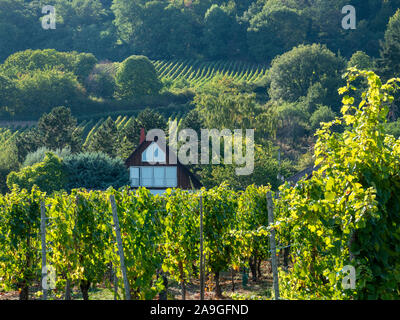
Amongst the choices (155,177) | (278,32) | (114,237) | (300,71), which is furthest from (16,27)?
(114,237)

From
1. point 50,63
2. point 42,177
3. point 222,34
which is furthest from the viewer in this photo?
point 222,34

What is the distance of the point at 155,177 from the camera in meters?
43.4

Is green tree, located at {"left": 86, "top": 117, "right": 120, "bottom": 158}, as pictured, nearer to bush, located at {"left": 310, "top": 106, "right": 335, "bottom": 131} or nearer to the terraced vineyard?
bush, located at {"left": 310, "top": 106, "right": 335, "bottom": 131}

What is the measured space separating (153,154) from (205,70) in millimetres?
63611

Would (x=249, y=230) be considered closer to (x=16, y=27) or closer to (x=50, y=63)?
(x=50, y=63)

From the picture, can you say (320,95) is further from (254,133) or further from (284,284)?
(284,284)

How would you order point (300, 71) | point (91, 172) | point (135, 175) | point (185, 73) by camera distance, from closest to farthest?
point (91, 172)
point (135, 175)
point (300, 71)
point (185, 73)

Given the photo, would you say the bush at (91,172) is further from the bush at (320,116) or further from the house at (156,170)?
the bush at (320,116)

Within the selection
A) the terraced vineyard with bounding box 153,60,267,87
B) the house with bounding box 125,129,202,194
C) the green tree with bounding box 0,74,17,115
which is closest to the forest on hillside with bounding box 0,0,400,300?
the green tree with bounding box 0,74,17,115

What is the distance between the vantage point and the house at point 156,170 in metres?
43.1

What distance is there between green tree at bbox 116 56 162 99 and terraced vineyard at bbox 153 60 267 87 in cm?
1214

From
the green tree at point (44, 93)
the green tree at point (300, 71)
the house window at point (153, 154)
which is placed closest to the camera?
the house window at point (153, 154)

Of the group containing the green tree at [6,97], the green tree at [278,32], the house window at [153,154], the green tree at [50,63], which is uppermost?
the green tree at [278,32]

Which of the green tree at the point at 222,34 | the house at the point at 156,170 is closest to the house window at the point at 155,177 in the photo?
the house at the point at 156,170
